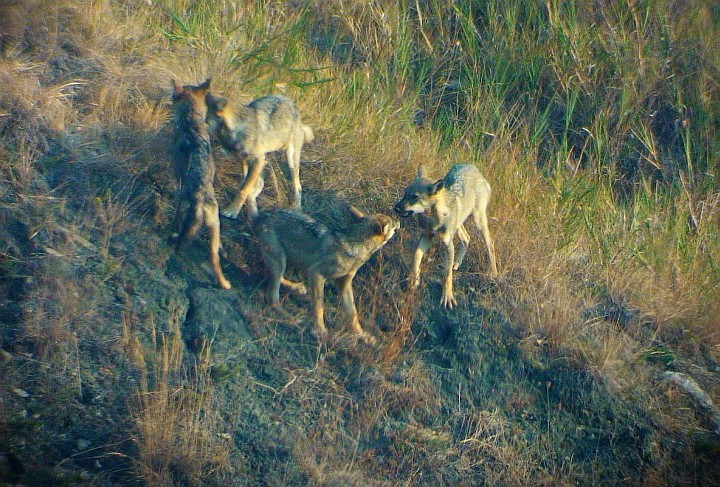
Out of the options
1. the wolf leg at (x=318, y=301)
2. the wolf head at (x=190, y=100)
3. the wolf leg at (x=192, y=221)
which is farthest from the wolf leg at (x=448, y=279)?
the wolf head at (x=190, y=100)

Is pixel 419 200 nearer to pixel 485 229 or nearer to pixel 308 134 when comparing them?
pixel 485 229

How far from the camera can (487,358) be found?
19.8 ft

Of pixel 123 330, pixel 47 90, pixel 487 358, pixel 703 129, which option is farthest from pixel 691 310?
pixel 47 90

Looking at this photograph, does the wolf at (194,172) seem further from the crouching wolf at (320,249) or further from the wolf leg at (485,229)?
the wolf leg at (485,229)

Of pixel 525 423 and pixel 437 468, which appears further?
pixel 525 423

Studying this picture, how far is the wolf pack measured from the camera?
5.78 m

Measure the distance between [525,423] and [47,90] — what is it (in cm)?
485

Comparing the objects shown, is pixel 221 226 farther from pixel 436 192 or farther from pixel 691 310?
pixel 691 310

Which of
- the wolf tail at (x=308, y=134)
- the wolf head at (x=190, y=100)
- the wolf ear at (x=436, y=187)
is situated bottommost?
the wolf tail at (x=308, y=134)

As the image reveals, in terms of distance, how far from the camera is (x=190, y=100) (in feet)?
20.8

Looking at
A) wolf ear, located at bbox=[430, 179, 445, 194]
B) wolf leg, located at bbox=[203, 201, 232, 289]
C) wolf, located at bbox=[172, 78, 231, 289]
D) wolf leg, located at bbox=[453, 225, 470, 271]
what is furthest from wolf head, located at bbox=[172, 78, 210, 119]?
wolf leg, located at bbox=[453, 225, 470, 271]

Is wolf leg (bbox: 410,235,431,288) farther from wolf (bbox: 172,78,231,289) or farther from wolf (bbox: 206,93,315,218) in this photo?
wolf (bbox: 172,78,231,289)

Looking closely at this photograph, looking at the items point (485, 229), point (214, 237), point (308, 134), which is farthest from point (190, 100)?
point (485, 229)

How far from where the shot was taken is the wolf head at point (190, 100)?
6273 mm
